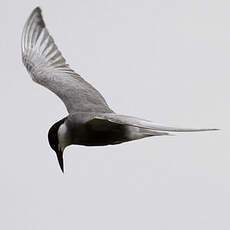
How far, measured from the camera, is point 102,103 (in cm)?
687

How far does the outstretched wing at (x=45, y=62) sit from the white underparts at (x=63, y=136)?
0.84m

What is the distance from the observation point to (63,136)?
20.7 ft

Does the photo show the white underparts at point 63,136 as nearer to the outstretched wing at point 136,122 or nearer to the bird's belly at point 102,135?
the bird's belly at point 102,135

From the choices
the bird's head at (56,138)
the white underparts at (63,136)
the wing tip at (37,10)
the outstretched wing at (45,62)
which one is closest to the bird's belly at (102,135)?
the white underparts at (63,136)

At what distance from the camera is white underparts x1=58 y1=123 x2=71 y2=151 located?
625cm

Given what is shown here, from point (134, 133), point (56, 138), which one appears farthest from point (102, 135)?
point (56, 138)

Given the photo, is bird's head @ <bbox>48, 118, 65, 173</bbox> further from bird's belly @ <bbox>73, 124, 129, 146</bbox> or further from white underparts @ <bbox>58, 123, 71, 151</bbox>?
bird's belly @ <bbox>73, 124, 129, 146</bbox>

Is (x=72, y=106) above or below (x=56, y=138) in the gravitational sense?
above

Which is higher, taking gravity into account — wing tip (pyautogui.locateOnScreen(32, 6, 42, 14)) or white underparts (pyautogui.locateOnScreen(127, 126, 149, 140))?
wing tip (pyautogui.locateOnScreen(32, 6, 42, 14))

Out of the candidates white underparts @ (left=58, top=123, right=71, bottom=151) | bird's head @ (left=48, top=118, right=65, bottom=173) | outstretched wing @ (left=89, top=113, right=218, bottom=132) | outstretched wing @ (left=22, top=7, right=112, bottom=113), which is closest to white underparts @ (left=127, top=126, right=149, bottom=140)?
outstretched wing @ (left=89, top=113, right=218, bottom=132)

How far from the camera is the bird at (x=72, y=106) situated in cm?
584

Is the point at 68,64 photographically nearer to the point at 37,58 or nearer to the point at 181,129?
the point at 37,58

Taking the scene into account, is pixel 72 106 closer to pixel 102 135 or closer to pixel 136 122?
pixel 102 135

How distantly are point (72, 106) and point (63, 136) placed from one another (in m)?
0.51
